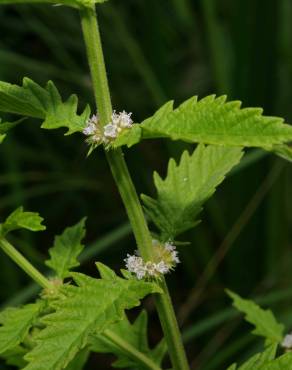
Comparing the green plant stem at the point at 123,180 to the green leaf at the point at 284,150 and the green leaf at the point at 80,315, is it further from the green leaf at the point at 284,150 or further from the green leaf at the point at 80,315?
the green leaf at the point at 284,150

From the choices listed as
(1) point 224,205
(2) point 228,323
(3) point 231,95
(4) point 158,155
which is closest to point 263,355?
(2) point 228,323

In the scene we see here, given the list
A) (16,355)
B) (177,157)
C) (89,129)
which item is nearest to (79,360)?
(16,355)

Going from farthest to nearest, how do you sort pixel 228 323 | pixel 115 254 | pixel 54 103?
pixel 115 254 < pixel 228 323 < pixel 54 103

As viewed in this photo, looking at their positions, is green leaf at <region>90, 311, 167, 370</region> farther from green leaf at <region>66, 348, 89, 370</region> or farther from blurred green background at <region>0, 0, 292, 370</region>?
blurred green background at <region>0, 0, 292, 370</region>

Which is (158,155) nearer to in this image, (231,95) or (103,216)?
(103,216)

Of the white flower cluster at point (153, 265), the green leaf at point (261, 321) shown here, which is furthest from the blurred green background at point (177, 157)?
the white flower cluster at point (153, 265)
